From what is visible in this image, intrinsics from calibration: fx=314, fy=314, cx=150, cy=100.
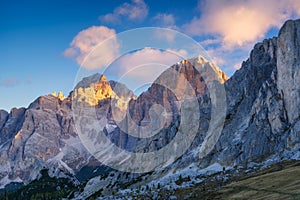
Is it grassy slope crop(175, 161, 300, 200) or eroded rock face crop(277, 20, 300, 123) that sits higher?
eroded rock face crop(277, 20, 300, 123)

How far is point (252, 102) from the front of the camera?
157000mm

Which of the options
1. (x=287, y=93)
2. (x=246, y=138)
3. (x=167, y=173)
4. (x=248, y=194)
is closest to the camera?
(x=248, y=194)

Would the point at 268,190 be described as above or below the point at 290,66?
below

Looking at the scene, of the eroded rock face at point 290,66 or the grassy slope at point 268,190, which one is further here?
the eroded rock face at point 290,66

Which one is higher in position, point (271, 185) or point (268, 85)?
point (268, 85)

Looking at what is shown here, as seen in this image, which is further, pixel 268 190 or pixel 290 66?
pixel 290 66

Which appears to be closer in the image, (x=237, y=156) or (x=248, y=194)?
(x=248, y=194)

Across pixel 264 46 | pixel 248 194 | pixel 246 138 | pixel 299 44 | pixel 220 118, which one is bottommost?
pixel 248 194

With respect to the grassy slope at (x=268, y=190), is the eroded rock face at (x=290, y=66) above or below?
above

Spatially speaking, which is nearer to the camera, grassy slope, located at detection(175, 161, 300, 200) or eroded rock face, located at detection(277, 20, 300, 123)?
grassy slope, located at detection(175, 161, 300, 200)

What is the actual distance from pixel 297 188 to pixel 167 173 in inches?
4817

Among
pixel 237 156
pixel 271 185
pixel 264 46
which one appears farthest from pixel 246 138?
pixel 271 185

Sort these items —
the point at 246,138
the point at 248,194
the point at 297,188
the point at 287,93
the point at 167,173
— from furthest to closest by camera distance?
the point at 167,173 < the point at 246,138 < the point at 287,93 < the point at 248,194 < the point at 297,188

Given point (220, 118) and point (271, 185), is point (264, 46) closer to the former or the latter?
point (220, 118)
